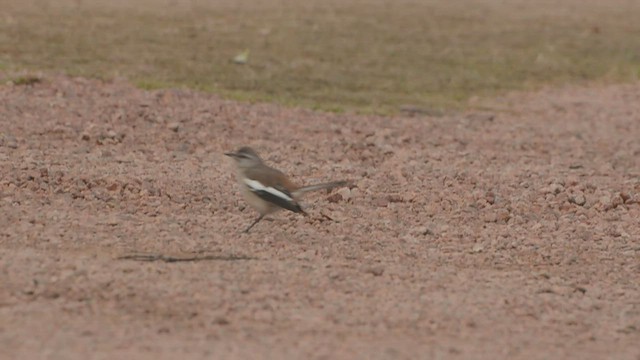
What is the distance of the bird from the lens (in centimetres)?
1073

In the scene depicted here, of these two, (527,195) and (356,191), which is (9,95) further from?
(527,195)

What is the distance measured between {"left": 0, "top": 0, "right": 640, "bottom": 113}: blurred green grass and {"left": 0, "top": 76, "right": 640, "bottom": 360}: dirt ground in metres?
2.93

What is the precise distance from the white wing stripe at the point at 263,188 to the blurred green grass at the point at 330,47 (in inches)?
318

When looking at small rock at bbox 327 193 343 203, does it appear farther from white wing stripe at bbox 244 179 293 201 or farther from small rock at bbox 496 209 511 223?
white wing stripe at bbox 244 179 293 201

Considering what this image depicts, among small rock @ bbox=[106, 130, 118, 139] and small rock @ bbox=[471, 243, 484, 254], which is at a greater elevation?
small rock @ bbox=[106, 130, 118, 139]

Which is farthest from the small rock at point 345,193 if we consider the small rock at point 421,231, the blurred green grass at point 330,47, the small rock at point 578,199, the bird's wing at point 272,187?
the blurred green grass at point 330,47

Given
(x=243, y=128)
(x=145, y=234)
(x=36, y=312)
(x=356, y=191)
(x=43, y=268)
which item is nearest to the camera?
(x=36, y=312)

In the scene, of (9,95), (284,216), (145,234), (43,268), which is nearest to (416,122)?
(9,95)

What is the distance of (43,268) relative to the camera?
30.1 ft

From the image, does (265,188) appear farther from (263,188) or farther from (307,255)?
(307,255)

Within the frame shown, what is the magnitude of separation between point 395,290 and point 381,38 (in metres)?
17.1

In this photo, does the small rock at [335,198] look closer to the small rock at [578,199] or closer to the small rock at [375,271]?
the small rock at [578,199]

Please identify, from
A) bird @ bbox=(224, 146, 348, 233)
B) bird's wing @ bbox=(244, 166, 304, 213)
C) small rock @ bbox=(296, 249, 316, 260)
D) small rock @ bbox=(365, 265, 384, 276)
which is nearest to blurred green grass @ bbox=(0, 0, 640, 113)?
bird @ bbox=(224, 146, 348, 233)

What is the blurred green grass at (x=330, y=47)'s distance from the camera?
21.1m
